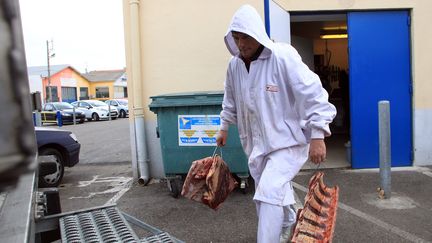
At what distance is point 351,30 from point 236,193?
3.27m

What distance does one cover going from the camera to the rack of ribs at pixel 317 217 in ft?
9.04

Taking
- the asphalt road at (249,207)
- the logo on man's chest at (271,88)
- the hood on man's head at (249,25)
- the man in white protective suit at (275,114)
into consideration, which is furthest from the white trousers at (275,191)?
the asphalt road at (249,207)

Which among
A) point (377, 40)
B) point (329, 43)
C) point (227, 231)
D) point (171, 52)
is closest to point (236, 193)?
point (227, 231)

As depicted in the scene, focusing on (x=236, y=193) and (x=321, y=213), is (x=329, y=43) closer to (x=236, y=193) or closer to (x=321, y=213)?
(x=236, y=193)

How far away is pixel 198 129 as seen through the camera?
5871 millimetres

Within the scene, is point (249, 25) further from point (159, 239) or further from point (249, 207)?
point (249, 207)

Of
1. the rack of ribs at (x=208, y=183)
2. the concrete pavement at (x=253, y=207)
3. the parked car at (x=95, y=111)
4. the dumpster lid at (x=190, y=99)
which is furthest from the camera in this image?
the parked car at (x=95, y=111)

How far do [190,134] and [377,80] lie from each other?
333cm

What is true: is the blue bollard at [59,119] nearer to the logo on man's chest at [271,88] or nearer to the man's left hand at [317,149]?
the logo on man's chest at [271,88]

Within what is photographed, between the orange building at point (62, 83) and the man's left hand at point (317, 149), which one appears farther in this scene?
the orange building at point (62, 83)

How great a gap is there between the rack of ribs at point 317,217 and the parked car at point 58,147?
17.3 feet

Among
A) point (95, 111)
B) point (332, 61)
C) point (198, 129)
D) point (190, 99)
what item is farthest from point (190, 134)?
point (95, 111)

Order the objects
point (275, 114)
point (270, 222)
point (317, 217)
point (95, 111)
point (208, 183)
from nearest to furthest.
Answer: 1. point (317, 217)
2. point (270, 222)
3. point (275, 114)
4. point (208, 183)
5. point (95, 111)

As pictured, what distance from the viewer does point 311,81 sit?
10.2 ft
